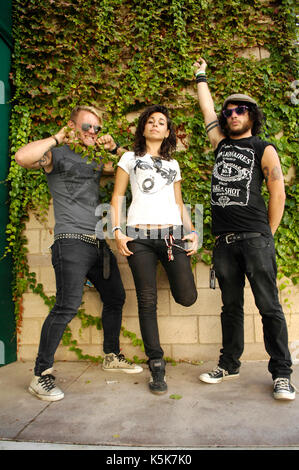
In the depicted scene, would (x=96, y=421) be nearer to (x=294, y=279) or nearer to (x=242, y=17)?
(x=294, y=279)

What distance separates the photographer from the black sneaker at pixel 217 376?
223 centimetres

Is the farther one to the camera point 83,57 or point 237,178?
point 83,57

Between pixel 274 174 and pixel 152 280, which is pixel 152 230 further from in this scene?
pixel 274 174

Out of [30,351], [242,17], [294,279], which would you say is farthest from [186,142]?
[30,351]

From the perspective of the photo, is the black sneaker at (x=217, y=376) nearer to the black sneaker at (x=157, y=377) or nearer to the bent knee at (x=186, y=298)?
the black sneaker at (x=157, y=377)

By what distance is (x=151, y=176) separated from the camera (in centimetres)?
230

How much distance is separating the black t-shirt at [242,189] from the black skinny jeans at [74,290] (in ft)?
3.06

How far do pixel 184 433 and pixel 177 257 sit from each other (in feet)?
3.53

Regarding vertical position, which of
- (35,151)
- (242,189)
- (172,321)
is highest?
(35,151)

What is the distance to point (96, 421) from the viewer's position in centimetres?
174

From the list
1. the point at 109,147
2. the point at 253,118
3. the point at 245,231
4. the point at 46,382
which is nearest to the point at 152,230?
the point at 245,231

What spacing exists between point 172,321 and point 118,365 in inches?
23.3

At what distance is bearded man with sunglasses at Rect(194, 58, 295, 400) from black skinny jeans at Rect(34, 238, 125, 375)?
786 mm

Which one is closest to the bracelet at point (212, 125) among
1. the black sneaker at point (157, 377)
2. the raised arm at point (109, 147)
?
the raised arm at point (109, 147)
